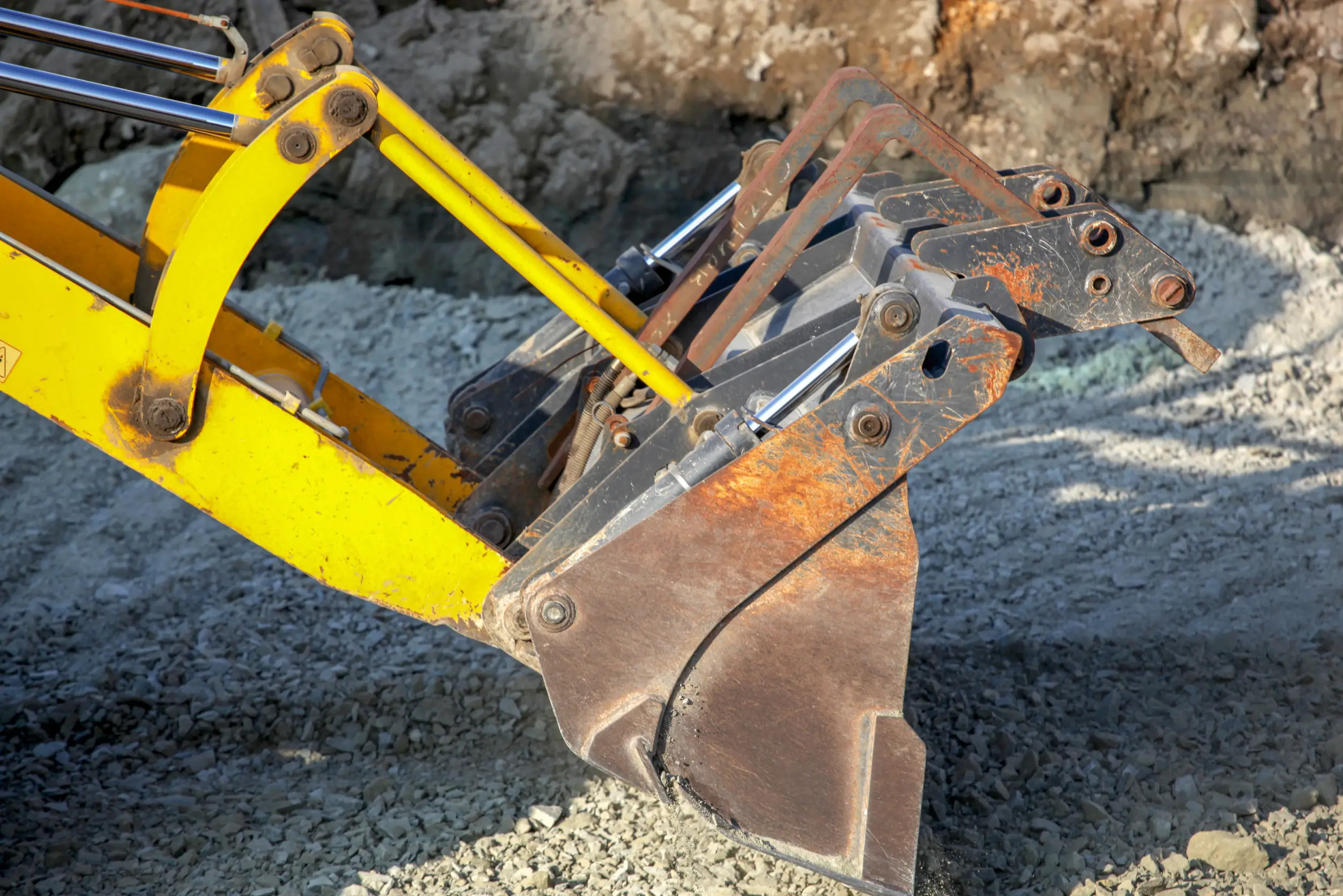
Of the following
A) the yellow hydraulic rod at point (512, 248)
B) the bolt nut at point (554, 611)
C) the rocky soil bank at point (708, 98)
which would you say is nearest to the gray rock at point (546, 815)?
the bolt nut at point (554, 611)

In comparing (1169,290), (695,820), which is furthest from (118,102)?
(1169,290)

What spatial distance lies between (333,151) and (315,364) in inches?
32.7

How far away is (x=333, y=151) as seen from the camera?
2068 mm

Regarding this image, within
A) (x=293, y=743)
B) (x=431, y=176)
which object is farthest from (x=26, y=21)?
(x=293, y=743)

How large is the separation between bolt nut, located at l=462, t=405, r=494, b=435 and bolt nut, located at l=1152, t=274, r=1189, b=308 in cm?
155

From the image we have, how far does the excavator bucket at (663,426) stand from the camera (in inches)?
81.9

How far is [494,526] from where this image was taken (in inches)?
110

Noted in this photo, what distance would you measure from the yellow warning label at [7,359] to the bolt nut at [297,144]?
556 mm

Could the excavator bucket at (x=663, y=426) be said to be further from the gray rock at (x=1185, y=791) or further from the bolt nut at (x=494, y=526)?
the gray rock at (x=1185, y=791)

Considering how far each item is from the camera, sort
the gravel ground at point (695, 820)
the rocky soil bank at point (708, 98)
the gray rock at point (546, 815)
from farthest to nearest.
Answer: the rocky soil bank at point (708, 98)
the gray rock at point (546, 815)
the gravel ground at point (695, 820)

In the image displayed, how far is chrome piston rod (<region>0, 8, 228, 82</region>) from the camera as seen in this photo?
2195 mm

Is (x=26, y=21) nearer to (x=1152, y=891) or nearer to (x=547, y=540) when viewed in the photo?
(x=547, y=540)

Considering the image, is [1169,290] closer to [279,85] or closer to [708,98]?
[279,85]

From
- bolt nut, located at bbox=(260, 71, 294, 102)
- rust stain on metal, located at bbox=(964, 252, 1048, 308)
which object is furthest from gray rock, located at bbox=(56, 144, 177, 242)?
rust stain on metal, located at bbox=(964, 252, 1048, 308)
